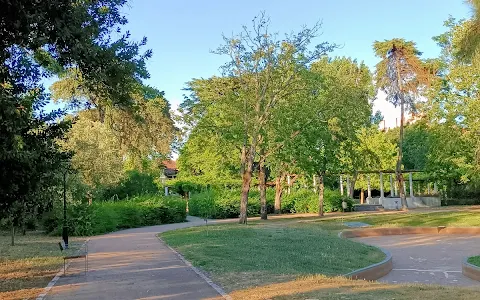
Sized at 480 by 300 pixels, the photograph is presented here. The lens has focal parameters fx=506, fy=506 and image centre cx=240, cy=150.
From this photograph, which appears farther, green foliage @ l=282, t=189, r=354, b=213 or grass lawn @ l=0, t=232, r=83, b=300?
green foliage @ l=282, t=189, r=354, b=213

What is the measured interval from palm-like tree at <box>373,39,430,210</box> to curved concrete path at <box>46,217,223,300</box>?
106ft

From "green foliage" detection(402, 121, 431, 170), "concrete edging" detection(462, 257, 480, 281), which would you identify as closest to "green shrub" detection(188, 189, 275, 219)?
"green foliage" detection(402, 121, 431, 170)

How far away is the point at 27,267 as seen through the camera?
13.6 meters

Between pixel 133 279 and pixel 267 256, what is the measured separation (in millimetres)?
4047

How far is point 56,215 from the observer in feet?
84.3

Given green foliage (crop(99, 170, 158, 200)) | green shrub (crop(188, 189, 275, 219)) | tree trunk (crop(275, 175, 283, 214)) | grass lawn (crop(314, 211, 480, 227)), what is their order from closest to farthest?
grass lawn (crop(314, 211, 480, 227)), green shrub (crop(188, 189, 275, 219)), green foliage (crop(99, 170, 158, 200)), tree trunk (crop(275, 175, 283, 214))

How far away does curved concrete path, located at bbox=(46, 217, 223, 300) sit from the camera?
29.8ft

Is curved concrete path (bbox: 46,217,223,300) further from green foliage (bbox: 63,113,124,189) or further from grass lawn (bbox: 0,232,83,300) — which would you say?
green foliage (bbox: 63,113,124,189)

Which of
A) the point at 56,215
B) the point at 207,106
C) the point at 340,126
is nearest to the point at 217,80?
the point at 207,106

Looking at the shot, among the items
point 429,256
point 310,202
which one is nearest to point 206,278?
point 429,256

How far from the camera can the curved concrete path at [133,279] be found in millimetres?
9070

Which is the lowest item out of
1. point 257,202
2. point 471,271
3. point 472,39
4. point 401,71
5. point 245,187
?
point 471,271

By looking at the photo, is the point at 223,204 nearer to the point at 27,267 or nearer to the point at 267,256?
the point at 267,256

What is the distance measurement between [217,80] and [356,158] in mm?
13378
